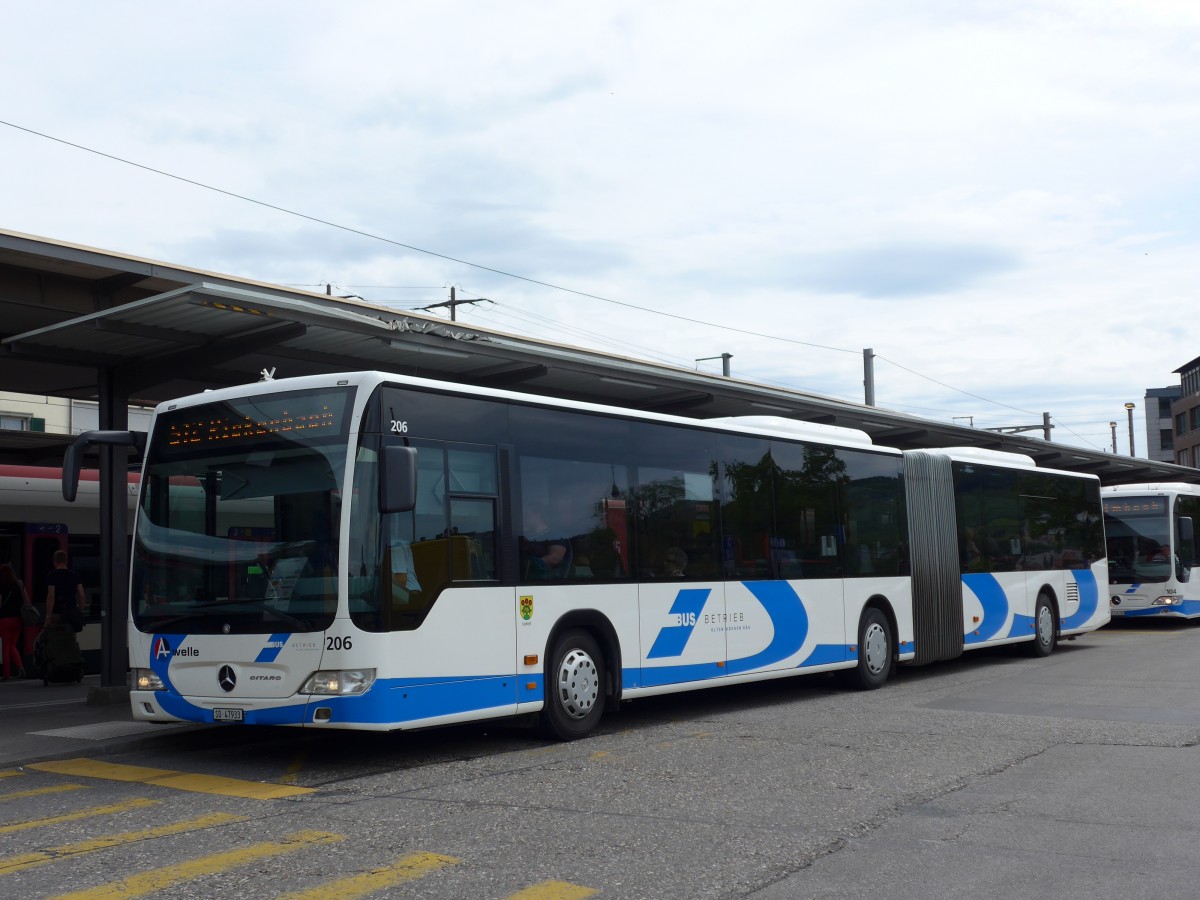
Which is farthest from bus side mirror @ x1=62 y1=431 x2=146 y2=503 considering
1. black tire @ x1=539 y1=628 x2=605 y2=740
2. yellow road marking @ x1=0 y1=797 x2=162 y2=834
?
black tire @ x1=539 y1=628 x2=605 y2=740

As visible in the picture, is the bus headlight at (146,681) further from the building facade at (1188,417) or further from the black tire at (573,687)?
the building facade at (1188,417)

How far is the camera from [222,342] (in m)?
13.2

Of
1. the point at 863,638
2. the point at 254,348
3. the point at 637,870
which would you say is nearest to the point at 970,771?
the point at 637,870

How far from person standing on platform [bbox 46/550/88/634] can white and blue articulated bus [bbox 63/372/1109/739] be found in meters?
7.44

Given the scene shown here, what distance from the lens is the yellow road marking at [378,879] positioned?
223 inches

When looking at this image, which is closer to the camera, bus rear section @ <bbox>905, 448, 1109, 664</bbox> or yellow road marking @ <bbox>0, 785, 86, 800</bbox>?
yellow road marking @ <bbox>0, 785, 86, 800</bbox>

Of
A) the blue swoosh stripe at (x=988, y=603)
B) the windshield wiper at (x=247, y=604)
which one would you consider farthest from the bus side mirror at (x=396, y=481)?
the blue swoosh stripe at (x=988, y=603)

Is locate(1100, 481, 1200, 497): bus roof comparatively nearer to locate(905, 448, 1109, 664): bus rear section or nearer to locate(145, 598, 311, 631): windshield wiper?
locate(905, 448, 1109, 664): bus rear section

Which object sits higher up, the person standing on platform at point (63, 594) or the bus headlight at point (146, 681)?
the person standing on platform at point (63, 594)

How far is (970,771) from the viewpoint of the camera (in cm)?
899

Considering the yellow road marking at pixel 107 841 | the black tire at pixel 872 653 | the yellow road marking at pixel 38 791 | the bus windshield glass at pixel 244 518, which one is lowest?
the yellow road marking at pixel 38 791

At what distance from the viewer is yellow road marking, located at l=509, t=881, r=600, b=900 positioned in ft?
18.4

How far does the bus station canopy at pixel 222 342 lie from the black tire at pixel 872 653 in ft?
11.0

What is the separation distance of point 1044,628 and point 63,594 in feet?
47.3
